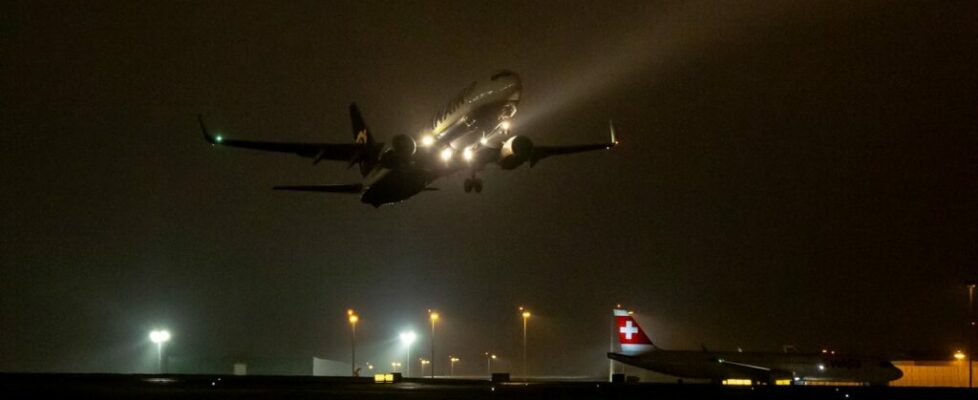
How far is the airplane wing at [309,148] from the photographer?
183 feet

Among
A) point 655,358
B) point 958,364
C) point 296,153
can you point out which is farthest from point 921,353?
point 296,153

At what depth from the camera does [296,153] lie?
57.1 meters

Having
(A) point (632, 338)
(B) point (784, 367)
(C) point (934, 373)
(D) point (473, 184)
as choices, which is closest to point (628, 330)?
(A) point (632, 338)

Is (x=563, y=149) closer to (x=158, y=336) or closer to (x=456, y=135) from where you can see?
(x=456, y=135)

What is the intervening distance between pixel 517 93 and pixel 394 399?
19803mm

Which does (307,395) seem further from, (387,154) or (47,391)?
(387,154)

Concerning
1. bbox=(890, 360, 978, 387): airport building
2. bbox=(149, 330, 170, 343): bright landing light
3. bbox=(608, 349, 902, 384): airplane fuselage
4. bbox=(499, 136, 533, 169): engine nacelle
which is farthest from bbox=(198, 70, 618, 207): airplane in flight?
bbox=(890, 360, 978, 387): airport building

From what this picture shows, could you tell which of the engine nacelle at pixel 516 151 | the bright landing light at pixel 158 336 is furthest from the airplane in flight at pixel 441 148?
the bright landing light at pixel 158 336

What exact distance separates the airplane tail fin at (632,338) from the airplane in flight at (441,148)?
31.8 metres

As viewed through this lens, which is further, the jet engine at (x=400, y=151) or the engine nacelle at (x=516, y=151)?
the engine nacelle at (x=516, y=151)

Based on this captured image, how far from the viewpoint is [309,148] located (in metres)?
56.2

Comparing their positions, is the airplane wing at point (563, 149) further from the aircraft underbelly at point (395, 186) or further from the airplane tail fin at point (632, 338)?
the airplane tail fin at point (632, 338)

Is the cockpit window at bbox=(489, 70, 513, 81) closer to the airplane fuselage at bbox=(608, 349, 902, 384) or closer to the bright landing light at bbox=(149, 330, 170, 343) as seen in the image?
the airplane fuselage at bbox=(608, 349, 902, 384)

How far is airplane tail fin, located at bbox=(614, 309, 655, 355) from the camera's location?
8750 cm
